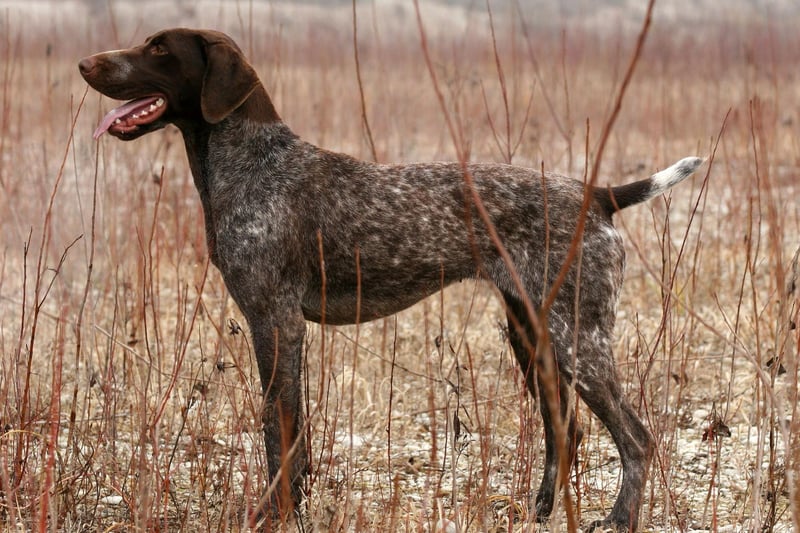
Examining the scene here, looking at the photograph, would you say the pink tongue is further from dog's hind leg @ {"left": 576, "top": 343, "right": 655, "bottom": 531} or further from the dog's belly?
dog's hind leg @ {"left": 576, "top": 343, "right": 655, "bottom": 531}

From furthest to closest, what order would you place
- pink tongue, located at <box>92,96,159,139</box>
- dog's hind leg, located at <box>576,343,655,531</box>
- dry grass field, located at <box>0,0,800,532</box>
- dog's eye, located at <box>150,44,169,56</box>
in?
1. dog's hind leg, located at <box>576,343,655,531</box>
2. dog's eye, located at <box>150,44,169,56</box>
3. pink tongue, located at <box>92,96,159,139</box>
4. dry grass field, located at <box>0,0,800,532</box>

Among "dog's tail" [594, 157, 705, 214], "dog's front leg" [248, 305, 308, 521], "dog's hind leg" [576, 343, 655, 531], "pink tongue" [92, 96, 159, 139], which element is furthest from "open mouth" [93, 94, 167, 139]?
"dog's hind leg" [576, 343, 655, 531]

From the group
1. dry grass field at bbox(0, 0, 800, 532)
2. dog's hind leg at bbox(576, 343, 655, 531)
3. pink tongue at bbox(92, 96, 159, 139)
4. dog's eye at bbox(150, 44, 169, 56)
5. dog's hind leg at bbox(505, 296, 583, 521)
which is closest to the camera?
dry grass field at bbox(0, 0, 800, 532)

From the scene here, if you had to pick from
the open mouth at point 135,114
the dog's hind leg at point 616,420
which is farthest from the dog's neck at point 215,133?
the dog's hind leg at point 616,420

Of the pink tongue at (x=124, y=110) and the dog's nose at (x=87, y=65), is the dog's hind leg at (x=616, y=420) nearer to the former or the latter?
the pink tongue at (x=124, y=110)

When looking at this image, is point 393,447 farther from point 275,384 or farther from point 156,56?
point 156,56

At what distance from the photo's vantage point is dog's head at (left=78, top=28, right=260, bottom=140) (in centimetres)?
332

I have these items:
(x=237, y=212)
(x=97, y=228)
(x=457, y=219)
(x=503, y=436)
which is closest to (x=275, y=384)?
(x=237, y=212)

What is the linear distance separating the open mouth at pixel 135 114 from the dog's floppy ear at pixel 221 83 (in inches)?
6.5

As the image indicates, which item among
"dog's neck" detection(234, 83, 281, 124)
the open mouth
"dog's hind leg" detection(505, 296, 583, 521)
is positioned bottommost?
"dog's hind leg" detection(505, 296, 583, 521)

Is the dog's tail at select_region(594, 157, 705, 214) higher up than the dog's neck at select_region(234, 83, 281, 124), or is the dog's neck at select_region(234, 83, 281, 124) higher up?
the dog's neck at select_region(234, 83, 281, 124)

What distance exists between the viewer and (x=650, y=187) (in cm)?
355

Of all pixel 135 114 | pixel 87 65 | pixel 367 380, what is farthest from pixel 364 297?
pixel 367 380

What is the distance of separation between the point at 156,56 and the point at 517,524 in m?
2.08
